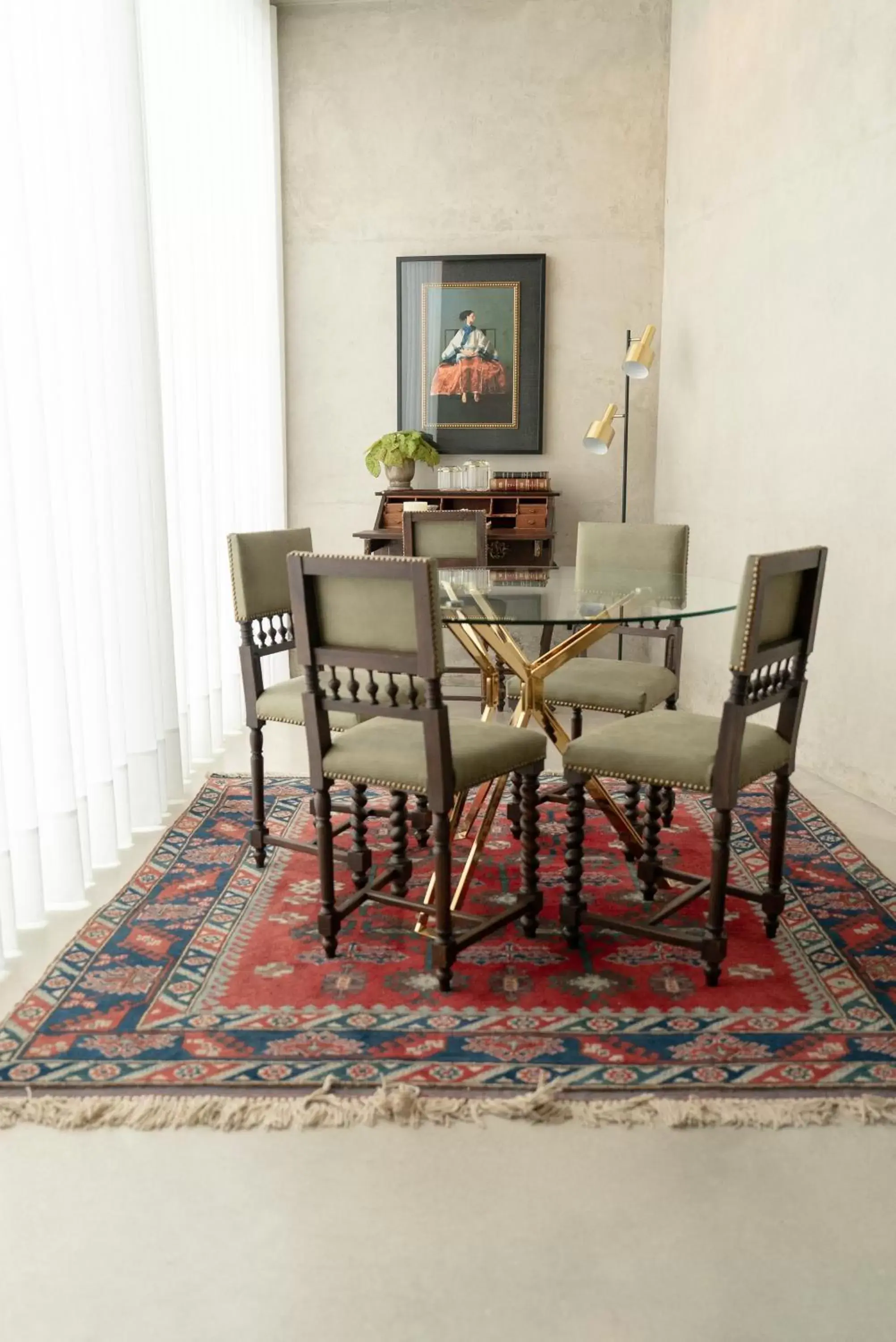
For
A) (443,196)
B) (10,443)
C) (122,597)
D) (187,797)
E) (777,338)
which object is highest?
(443,196)

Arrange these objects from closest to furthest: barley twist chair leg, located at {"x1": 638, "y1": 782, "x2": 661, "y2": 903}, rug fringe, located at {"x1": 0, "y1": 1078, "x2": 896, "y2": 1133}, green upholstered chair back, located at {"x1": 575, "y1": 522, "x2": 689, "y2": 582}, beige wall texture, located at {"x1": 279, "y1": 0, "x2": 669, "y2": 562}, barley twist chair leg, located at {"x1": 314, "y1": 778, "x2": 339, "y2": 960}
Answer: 1. rug fringe, located at {"x1": 0, "y1": 1078, "x2": 896, "y2": 1133}
2. barley twist chair leg, located at {"x1": 314, "y1": 778, "x2": 339, "y2": 960}
3. barley twist chair leg, located at {"x1": 638, "y1": 782, "x2": 661, "y2": 903}
4. green upholstered chair back, located at {"x1": 575, "y1": 522, "x2": 689, "y2": 582}
5. beige wall texture, located at {"x1": 279, "y1": 0, "x2": 669, "y2": 562}

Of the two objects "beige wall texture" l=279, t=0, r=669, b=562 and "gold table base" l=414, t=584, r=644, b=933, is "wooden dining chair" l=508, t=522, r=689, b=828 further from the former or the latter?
"beige wall texture" l=279, t=0, r=669, b=562

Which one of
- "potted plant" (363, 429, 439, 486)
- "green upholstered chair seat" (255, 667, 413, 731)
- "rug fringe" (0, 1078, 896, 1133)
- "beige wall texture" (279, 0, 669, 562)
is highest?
"beige wall texture" (279, 0, 669, 562)

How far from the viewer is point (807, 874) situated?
141 inches

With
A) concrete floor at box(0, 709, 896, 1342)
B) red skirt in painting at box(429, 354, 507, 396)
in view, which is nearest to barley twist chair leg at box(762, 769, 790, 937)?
concrete floor at box(0, 709, 896, 1342)

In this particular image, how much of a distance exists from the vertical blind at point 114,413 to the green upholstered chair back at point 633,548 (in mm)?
1713

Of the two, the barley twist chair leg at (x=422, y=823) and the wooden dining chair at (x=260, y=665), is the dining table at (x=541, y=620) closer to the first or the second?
the barley twist chair leg at (x=422, y=823)

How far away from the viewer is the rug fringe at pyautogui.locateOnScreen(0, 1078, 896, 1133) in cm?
228

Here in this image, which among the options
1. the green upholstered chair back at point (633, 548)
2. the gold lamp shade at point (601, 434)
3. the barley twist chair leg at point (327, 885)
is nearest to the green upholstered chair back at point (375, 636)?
the barley twist chair leg at point (327, 885)

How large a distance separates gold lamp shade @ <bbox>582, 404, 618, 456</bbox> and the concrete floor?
13.2 ft

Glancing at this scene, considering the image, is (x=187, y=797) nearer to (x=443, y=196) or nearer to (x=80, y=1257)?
(x=80, y=1257)

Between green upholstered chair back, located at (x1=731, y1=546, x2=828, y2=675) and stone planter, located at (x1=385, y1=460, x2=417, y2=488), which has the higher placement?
stone planter, located at (x1=385, y1=460, x2=417, y2=488)

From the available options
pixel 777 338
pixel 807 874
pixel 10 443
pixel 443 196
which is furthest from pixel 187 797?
pixel 443 196

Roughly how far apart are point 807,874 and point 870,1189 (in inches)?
61.9
